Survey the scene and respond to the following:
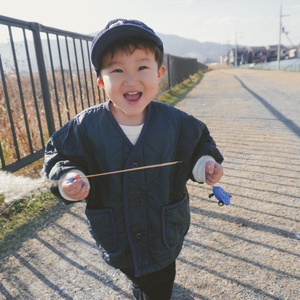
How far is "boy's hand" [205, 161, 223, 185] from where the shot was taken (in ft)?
4.65

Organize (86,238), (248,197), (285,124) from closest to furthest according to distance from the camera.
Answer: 1. (86,238)
2. (248,197)
3. (285,124)

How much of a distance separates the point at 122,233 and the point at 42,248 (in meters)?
1.07

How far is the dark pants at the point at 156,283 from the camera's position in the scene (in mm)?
1563

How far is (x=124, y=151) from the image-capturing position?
55.7 inches

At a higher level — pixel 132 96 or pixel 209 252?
pixel 132 96

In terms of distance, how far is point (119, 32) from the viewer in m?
1.31

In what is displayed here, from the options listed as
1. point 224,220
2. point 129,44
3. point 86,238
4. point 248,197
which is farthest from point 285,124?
point 129,44

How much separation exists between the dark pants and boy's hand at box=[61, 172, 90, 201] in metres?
0.58

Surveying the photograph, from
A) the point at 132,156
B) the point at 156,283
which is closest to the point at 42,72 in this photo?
the point at 132,156

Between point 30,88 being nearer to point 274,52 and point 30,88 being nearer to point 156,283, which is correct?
point 156,283

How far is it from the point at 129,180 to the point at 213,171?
16.5 inches

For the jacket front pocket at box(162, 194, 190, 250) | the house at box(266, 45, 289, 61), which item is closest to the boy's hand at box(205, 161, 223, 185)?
the jacket front pocket at box(162, 194, 190, 250)

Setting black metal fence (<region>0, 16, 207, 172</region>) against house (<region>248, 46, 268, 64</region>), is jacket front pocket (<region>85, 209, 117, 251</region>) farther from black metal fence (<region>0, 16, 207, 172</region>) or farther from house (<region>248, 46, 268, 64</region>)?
house (<region>248, 46, 268, 64</region>)

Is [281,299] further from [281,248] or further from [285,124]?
[285,124]
